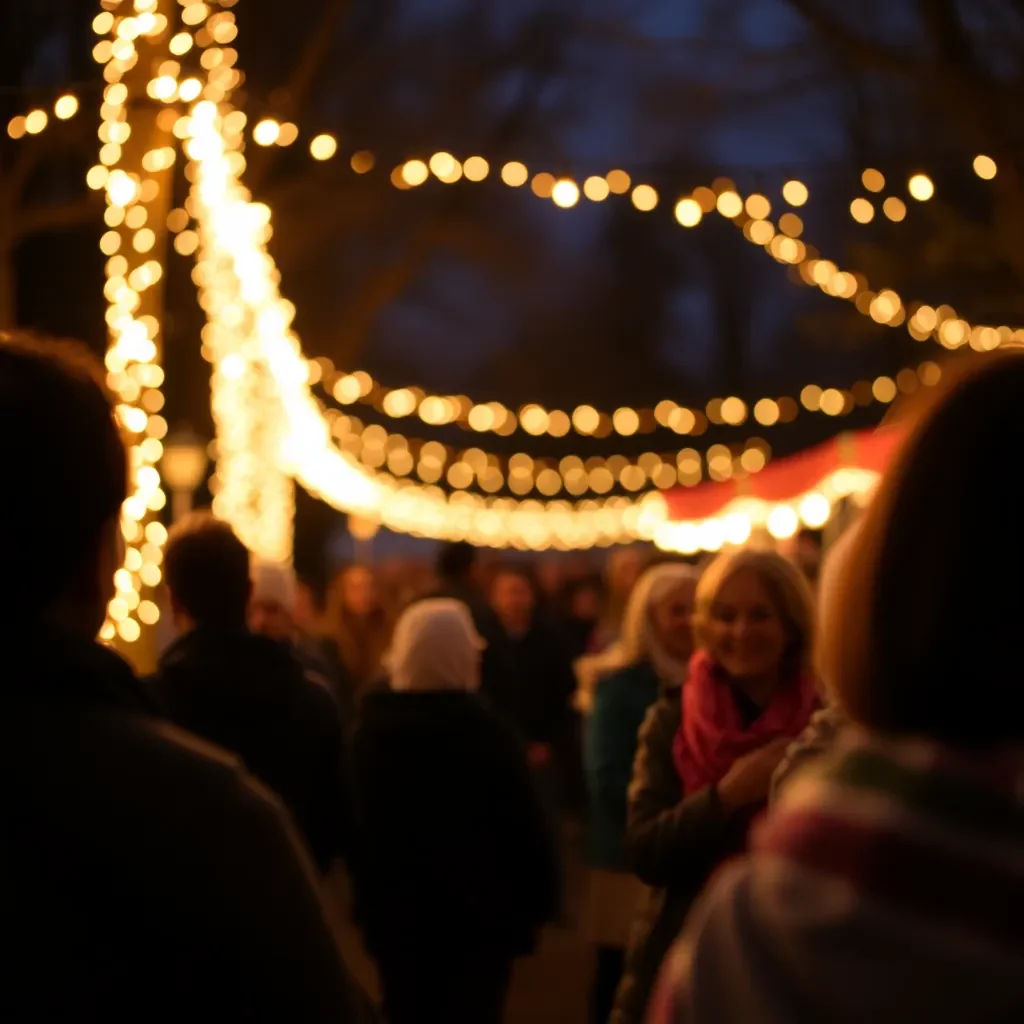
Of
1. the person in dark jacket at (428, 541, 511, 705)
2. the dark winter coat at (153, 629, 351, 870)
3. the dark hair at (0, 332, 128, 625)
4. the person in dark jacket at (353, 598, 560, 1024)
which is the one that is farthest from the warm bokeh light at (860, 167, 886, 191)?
the dark hair at (0, 332, 128, 625)

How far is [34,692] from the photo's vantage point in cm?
185

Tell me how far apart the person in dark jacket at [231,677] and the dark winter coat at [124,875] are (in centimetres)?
290

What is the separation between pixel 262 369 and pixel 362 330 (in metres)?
12.0

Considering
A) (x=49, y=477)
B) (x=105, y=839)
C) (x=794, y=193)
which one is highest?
(x=794, y=193)

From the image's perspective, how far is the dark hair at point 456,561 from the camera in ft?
32.9

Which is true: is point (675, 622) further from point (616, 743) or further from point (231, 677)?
point (231, 677)

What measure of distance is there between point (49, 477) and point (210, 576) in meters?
2.89

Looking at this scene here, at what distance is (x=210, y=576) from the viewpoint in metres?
4.79

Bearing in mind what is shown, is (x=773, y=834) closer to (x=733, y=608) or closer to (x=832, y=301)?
(x=733, y=608)

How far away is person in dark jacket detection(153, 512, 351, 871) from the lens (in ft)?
15.6

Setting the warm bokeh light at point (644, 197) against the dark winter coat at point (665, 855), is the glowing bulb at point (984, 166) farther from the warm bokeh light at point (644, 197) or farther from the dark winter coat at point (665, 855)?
the dark winter coat at point (665, 855)

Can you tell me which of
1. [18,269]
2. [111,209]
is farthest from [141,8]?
[18,269]

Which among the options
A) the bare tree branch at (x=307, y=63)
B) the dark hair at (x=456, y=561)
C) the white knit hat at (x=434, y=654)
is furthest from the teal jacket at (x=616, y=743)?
the bare tree branch at (x=307, y=63)

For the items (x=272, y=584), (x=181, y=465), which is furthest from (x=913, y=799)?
(x=181, y=465)
